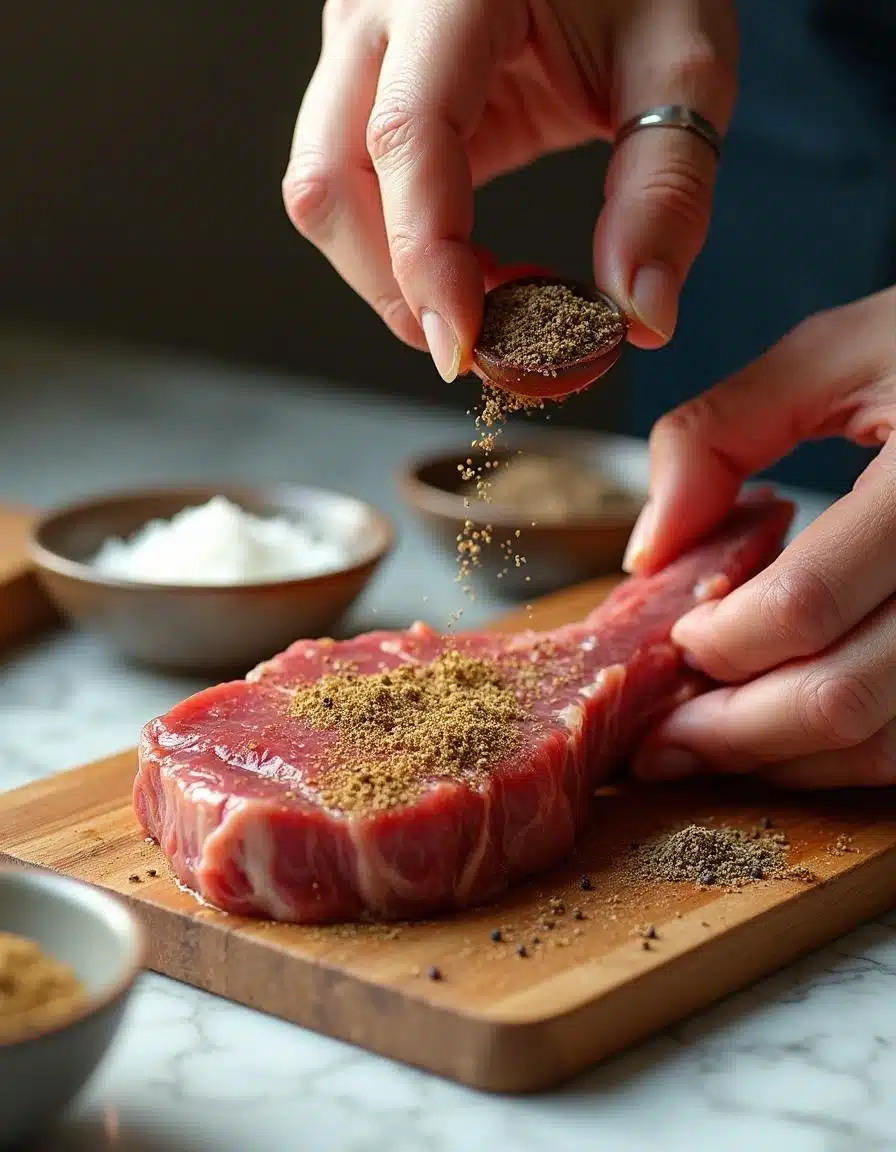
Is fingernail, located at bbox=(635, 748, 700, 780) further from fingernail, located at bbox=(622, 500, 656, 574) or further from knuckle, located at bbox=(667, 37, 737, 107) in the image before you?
knuckle, located at bbox=(667, 37, 737, 107)

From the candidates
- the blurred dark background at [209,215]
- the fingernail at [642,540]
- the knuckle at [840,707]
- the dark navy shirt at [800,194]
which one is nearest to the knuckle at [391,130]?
the fingernail at [642,540]

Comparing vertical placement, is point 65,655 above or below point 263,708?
below

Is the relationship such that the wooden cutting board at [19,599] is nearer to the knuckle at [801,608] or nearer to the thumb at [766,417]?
the thumb at [766,417]

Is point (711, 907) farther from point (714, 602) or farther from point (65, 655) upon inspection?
point (65, 655)

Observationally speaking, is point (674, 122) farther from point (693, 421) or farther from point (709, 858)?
point (709, 858)

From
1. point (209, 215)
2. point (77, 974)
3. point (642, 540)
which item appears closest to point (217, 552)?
point (642, 540)

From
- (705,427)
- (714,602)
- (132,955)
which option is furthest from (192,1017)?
(705,427)
